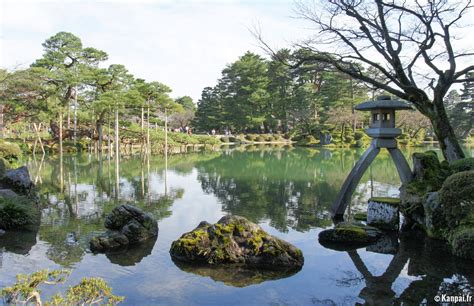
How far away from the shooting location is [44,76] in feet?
74.2

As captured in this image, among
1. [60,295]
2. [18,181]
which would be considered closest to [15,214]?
[18,181]

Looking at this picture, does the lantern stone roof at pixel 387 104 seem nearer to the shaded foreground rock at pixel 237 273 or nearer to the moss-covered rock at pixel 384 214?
the moss-covered rock at pixel 384 214

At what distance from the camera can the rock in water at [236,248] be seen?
18.9 feet

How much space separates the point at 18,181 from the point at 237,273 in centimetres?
644

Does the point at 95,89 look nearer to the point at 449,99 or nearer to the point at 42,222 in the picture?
the point at 42,222

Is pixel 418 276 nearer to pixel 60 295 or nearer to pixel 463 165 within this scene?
pixel 463 165

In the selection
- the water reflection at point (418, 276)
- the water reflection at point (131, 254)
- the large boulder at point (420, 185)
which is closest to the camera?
the water reflection at point (418, 276)

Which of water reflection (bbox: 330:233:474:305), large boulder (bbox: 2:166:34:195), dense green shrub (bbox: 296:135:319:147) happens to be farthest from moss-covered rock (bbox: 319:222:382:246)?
dense green shrub (bbox: 296:135:319:147)

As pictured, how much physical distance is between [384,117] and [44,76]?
20.5 metres

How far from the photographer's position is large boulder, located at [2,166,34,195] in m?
9.09

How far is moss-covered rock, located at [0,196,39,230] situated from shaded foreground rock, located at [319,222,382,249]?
5.73 metres

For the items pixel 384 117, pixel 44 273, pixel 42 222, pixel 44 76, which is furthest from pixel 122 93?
pixel 44 273

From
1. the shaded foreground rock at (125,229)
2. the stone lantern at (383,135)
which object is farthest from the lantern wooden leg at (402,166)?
the shaded foreground rock at (125,229)

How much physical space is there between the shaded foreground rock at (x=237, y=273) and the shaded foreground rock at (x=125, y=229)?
141 cm
